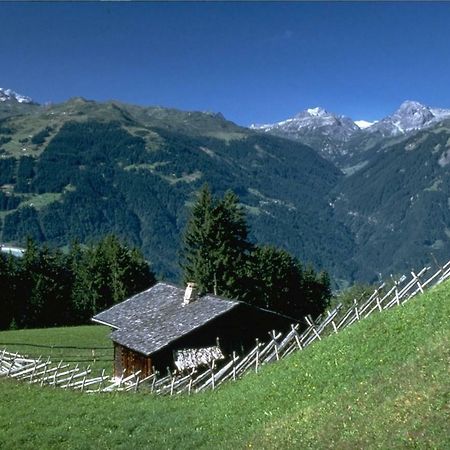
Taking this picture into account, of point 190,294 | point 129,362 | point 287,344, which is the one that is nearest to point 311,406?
point 287,344

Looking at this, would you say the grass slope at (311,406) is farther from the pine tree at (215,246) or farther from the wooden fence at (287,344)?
the pine tree at (215,246)

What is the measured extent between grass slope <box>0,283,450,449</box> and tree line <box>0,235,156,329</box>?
216 ft

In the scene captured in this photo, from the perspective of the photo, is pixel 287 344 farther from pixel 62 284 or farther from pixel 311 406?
pixel 62 284

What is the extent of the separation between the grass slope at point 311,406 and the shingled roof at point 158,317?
6494 mm

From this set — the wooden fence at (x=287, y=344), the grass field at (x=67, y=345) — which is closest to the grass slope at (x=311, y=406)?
the wooden fence at (x=287, y=344)

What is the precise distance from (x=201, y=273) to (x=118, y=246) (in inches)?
1090

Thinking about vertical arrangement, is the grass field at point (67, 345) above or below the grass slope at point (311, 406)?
above

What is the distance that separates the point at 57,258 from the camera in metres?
105

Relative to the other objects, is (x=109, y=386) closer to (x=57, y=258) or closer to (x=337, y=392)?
(x=337, y=392)

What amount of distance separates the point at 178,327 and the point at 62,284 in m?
65.8

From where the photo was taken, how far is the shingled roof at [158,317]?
39.9 m

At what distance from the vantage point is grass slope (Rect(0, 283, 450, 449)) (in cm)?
1767

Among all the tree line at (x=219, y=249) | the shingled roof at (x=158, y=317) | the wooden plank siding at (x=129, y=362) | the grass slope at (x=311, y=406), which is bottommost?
the grass slope at (x=311, y=406)

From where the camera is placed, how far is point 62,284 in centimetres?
10225
